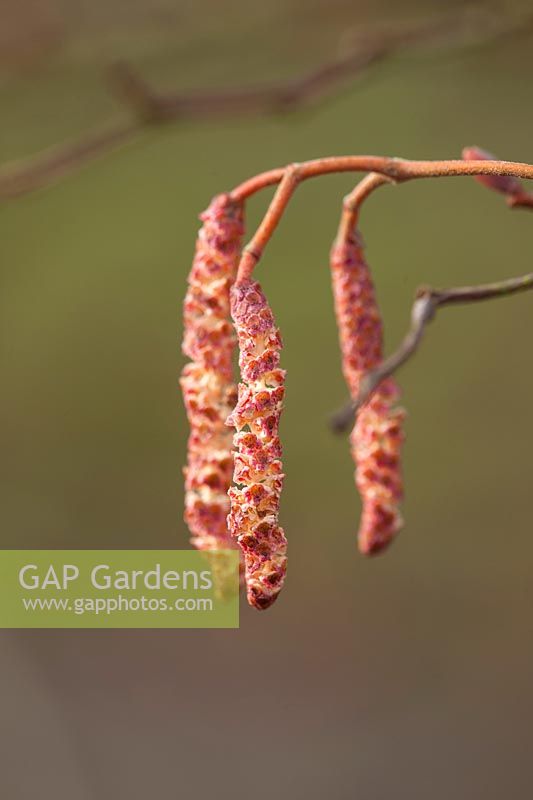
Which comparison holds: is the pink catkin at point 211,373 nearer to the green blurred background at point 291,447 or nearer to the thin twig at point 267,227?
the thin twig at point 267,227

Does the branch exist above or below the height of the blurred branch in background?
below

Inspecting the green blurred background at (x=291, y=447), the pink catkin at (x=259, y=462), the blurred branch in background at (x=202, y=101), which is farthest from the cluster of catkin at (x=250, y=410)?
the green blurred background at (x=291, y=447)

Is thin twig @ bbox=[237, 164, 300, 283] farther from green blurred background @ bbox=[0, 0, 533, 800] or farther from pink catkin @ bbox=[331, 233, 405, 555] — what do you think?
green blurred background @ bbox=[0, 0, 533, 800]

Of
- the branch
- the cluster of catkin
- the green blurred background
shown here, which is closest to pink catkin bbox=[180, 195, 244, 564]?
the cluster of catkin

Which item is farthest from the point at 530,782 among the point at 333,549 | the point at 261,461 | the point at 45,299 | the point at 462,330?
the point at 261,461

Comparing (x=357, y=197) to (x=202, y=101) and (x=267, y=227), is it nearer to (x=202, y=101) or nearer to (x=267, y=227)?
(x=267, y=227)

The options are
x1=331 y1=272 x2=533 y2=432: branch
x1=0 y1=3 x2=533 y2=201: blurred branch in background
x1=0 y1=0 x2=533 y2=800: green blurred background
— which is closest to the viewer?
x1=331 y1=272 x2=533 y2=432: branch
